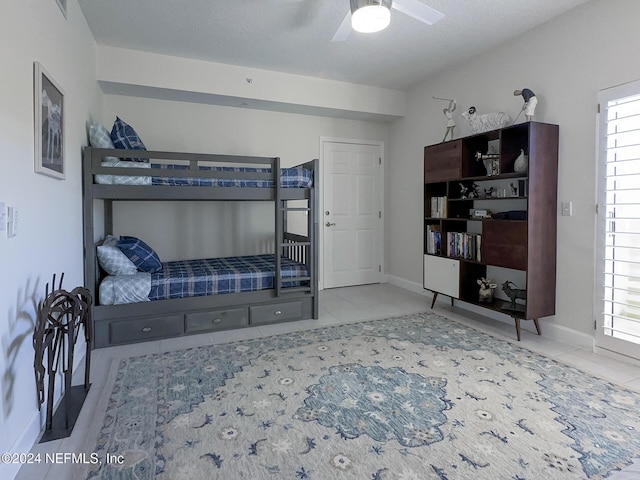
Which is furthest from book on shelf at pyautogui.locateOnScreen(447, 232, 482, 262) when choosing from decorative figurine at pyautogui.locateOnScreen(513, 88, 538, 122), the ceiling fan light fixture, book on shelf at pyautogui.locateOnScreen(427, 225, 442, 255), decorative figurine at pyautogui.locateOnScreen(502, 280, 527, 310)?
the ceiling fan light fixture

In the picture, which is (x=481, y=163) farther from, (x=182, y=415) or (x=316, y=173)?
(x=182, y=415)

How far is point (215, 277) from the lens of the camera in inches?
125

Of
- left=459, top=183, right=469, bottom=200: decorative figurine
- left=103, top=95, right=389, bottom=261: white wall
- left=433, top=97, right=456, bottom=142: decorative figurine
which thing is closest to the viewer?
left=459, top=183, right=469, bottom=200: decorative figurine

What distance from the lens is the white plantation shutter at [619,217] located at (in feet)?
7.91

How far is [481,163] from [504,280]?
3.83 feet

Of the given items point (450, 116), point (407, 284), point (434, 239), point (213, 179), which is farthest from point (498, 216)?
point (213, 179)

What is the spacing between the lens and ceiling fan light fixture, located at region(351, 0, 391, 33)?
211 cm

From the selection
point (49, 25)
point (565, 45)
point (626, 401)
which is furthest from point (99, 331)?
point (565, 45)

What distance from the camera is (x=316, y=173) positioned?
11.4ft

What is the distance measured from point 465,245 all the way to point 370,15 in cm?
224

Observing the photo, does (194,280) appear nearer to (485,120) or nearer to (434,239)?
(434,239)

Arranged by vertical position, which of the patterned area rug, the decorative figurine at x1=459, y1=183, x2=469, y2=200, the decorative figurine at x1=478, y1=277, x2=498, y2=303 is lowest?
the patterned area rug

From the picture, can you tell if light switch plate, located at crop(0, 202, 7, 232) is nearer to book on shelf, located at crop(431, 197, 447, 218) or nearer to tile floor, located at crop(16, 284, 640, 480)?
tile floor, located at crop(16, 284, 640, 480)

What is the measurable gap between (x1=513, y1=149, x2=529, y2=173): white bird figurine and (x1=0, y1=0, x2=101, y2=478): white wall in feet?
10.6
